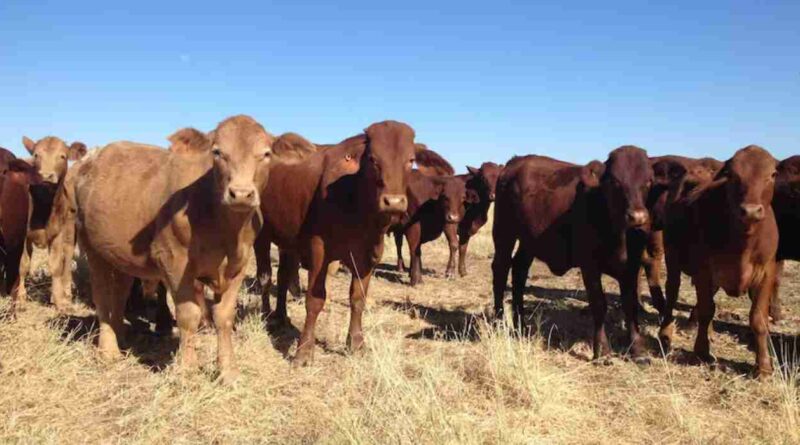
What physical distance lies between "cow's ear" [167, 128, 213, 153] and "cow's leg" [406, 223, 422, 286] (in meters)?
6.94

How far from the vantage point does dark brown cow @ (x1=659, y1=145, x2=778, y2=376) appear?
5555 mm

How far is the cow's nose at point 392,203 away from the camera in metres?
5.20

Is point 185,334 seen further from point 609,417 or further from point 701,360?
point 701,360

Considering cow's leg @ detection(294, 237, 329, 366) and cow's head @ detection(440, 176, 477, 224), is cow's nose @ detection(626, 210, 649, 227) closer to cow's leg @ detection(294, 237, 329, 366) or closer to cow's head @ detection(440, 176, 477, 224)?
cow's leg @ detection(294, 237, 329, 366)

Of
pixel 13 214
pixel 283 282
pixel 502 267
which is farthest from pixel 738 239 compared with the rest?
pixel 13 214

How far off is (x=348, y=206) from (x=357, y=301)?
3.37 ft

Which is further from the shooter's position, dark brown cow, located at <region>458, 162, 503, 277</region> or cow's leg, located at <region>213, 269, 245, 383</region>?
dark brown cow, located at <region>458, 162, 503, 277</region>

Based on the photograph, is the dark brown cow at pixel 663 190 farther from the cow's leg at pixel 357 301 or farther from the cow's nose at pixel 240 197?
the cow's nose at pixel 240 197

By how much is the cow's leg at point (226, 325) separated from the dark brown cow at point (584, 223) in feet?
9.21

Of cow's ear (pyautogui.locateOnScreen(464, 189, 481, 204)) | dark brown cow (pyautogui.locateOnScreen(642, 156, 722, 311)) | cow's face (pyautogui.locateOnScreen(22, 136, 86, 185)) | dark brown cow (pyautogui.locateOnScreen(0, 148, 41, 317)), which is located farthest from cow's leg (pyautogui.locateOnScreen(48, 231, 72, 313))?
cow's ear (pyautogui.locateOnScreen(464, 189, 481, 204))

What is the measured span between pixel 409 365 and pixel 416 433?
1.97 m

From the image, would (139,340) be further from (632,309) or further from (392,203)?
(632,309)

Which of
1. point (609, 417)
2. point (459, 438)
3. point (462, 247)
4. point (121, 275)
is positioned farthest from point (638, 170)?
point (462, 247)

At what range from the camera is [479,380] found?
197 inches
